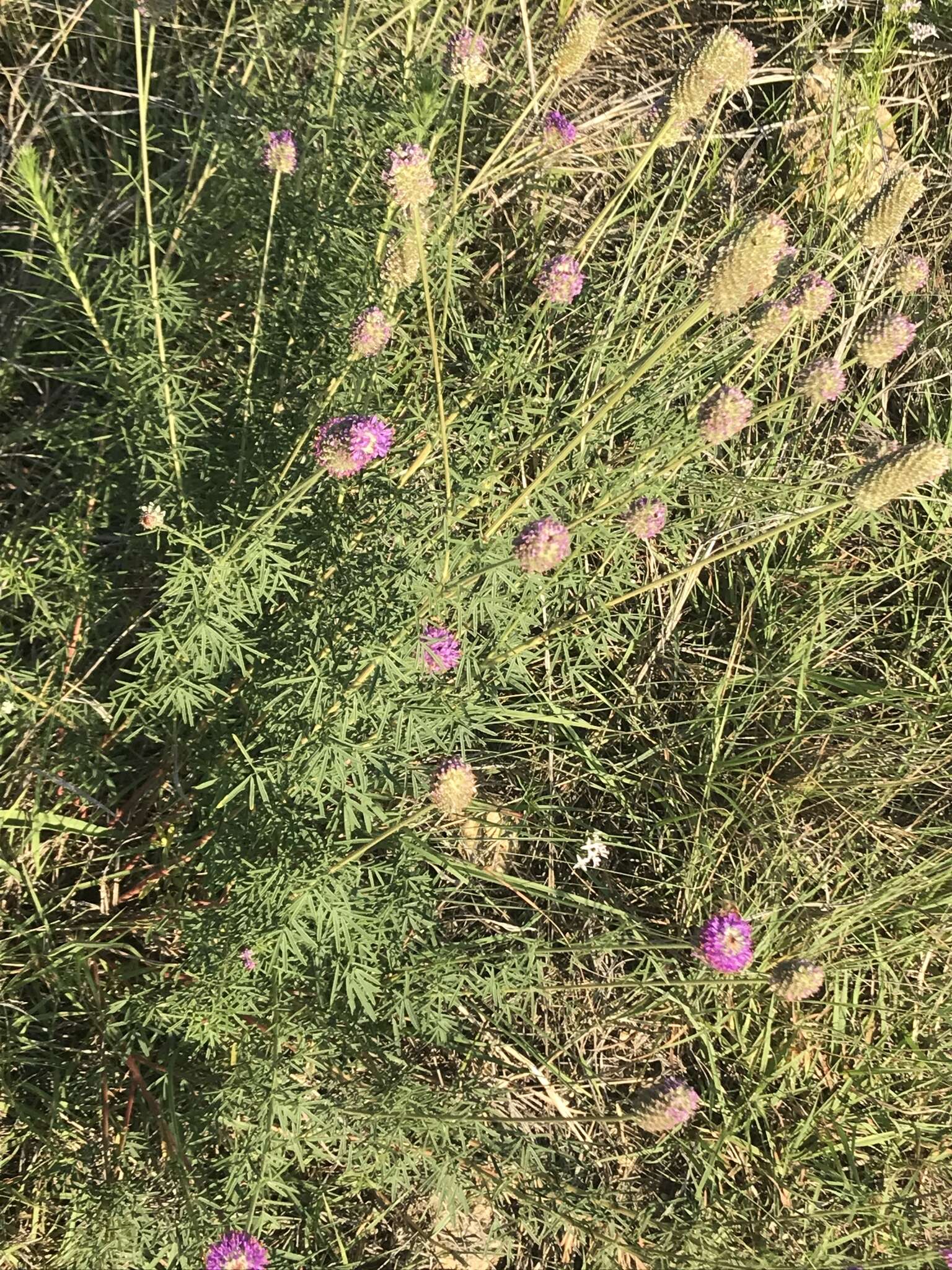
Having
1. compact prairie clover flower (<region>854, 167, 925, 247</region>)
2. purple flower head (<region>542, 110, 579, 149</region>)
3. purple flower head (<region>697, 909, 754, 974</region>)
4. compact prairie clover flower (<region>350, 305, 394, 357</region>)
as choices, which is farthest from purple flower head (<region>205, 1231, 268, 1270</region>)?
purple flower head (<region>542, 110, 579, 149</region>)

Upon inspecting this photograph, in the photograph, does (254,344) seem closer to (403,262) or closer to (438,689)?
(403,262)

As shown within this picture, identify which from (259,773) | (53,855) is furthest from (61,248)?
(53,855)

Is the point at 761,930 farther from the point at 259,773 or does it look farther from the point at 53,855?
the point at 53,855

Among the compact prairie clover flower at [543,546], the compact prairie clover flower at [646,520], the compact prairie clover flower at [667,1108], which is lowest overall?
the compact prairie clover flower at [667,1108]

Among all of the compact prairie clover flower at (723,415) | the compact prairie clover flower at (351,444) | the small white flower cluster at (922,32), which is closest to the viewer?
the compact prairie clover flower at (351,444)

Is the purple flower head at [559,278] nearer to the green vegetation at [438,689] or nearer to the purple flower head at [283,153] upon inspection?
the green vegetation at [438,689]

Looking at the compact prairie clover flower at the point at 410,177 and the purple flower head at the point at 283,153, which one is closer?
the compact prairie clover flower at the point at 410,177


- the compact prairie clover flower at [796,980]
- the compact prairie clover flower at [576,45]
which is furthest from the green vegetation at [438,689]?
the compact prairie clover flower at [796,980]

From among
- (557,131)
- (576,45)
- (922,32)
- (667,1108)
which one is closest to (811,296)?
(576,45)

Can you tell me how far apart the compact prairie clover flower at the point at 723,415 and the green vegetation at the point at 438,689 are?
0.54ft

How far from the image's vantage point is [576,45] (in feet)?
6.92

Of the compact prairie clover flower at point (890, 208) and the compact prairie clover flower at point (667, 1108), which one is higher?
the compact prairie clover flower at point (890, 208)

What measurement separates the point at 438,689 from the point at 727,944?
35.0 inches

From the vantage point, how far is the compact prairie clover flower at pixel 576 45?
2098mm
